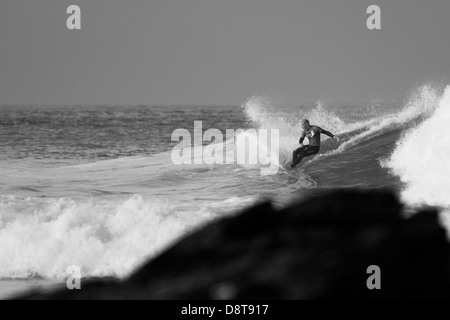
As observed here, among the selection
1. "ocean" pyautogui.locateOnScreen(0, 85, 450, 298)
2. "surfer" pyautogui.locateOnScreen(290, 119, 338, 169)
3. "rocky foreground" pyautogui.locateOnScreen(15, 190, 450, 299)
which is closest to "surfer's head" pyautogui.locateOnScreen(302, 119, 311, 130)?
"surfer" pyautogui.locateOnScreen(290, 119, 338, 169)

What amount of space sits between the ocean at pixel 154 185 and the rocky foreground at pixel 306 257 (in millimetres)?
2732

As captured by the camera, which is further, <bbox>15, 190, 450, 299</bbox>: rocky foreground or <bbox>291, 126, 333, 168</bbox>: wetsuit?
<bbox>291, 126, 333, 168</bbox>: wetsuit

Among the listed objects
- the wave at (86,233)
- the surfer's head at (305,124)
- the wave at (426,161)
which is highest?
the surfer's head at (305,124)

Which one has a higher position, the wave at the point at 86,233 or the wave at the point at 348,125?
the wave at the point at 348,125

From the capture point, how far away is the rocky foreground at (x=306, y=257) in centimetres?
551

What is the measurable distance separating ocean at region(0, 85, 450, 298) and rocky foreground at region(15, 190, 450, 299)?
2.73m

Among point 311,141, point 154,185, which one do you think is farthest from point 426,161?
point 154,185

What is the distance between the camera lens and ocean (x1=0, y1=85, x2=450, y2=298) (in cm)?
1327

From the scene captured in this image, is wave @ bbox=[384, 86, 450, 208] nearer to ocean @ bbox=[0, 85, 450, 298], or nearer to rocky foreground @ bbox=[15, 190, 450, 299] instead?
ocean @ bbox=[0, 85, 450, 298]

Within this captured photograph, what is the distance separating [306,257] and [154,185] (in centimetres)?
1722

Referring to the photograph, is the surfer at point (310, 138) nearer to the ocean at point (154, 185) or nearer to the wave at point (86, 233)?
the ocean at point (154, 185)

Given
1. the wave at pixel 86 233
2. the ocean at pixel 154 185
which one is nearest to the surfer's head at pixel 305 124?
the ocean at pixel 154 185

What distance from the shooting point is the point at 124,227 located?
47.0 ft
